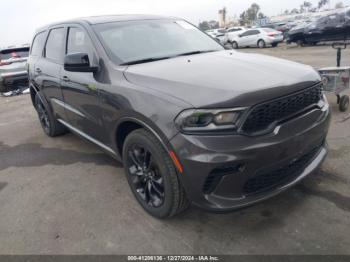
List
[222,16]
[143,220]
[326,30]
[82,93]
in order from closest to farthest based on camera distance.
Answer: [143,220] < [82,93] < [326,30] < [222,16]

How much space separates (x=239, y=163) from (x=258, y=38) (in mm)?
21766

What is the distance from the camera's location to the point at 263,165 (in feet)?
7.54

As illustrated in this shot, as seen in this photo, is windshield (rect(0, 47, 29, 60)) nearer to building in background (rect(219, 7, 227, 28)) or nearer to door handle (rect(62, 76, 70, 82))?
door handle (rect(62, 76, 70, 82))

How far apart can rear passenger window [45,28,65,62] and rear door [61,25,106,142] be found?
9.3 inches

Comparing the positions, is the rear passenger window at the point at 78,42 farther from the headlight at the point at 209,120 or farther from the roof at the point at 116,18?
the headlight at the point at 209,120

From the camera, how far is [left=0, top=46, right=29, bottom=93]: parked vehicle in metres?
10.2

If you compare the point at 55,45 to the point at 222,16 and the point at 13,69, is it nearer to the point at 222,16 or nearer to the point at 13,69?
the point at 13,69

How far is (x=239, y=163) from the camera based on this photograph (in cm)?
A: 222

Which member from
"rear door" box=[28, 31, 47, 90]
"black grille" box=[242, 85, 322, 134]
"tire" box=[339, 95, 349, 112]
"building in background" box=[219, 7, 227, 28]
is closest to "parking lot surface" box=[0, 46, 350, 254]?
"black grille" box=[242, 85, 322, 134]

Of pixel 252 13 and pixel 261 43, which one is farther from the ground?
pixel 252 13

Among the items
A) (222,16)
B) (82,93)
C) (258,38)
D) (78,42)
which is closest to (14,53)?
(78,42)

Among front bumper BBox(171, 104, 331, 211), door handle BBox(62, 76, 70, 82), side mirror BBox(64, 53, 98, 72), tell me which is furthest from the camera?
door handle BBox(62, 76, 70, 82)

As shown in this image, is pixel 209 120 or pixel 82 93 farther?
pixel 82 93

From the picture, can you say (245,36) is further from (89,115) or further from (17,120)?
(89,115)
